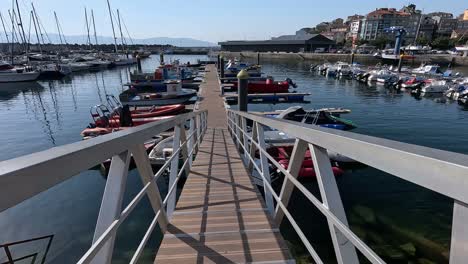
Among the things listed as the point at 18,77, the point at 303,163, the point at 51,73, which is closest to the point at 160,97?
the point at 303,163

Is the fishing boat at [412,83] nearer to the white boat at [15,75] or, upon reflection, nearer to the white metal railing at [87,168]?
the white metal railing at [87,168]

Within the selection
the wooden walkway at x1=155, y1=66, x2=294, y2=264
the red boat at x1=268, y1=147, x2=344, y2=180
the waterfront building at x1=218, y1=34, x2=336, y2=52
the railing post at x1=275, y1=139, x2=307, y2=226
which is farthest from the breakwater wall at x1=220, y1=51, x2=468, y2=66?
the railing post at x1=275, y1=139, x2=307, y2=226

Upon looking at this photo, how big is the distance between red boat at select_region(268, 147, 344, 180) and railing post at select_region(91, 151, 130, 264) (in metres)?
8.37

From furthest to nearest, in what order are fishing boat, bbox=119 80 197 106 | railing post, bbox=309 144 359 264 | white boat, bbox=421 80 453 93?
white boat, bbox=421 80 453 93 < fishing boat, bbox=119 80 197 106 < railing post, bbox=309 144 359 264

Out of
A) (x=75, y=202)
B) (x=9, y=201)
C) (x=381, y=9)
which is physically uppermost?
(x=381, y=9)

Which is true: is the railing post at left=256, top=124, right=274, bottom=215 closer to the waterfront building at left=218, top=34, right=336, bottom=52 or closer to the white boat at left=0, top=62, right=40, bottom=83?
the white boat at left=0, top=62, right=40, bottom=83

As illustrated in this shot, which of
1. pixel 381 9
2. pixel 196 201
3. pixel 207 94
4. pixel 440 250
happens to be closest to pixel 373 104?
pixel 207 94

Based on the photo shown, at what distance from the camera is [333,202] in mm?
1506

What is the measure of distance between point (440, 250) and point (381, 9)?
146986 millimetres

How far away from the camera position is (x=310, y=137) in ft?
5.50

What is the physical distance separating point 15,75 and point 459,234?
159ft

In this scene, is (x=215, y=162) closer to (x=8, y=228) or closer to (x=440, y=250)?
(x=440, y=250)

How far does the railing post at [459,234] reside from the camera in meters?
0.71

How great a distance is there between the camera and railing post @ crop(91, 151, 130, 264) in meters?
1.44
